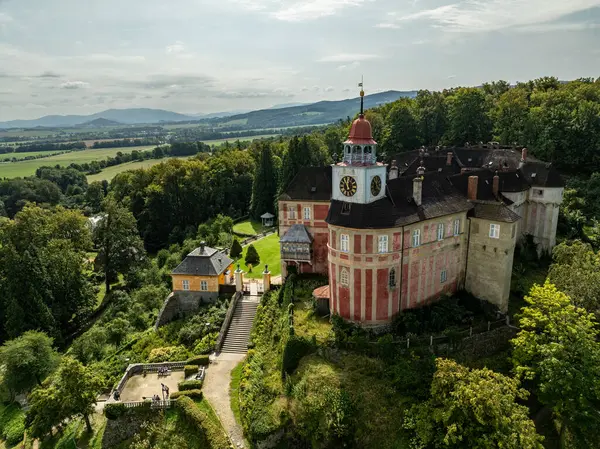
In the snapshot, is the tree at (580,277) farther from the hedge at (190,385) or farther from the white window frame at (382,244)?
the hedge at (190,385)

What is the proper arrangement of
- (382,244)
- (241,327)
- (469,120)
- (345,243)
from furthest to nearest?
(469,120) < (241,327) < (345,243) < (382,244)

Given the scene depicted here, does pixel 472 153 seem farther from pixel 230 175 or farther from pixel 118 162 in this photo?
pixel 118 162

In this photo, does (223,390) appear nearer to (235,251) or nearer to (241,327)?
(241,327)

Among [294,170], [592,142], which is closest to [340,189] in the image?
[294,170]

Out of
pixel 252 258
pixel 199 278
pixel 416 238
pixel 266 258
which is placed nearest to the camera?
pixel 416 238

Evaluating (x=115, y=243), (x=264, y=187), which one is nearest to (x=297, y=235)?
(x=115, y=243)

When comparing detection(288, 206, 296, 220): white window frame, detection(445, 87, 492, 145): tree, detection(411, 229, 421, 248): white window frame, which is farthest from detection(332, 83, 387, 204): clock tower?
detection(445, 87, 492, 145): tree

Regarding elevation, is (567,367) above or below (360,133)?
below
